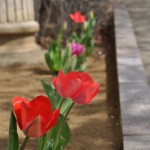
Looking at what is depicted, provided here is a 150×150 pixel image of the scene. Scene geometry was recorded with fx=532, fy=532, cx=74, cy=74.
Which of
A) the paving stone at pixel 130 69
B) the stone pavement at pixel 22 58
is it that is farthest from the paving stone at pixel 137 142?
the stone pavement at pixel 22 58

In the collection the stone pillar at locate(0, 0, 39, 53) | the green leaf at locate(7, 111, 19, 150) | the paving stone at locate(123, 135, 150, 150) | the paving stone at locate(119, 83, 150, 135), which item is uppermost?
the green leaf at locate(7, 111, 19, 150)

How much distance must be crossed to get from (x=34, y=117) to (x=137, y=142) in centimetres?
101

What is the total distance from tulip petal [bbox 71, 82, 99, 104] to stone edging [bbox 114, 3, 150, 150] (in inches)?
31.6

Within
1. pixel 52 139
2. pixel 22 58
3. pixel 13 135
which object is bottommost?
pixel 22 58

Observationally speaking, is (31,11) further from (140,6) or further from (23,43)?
(140,6)

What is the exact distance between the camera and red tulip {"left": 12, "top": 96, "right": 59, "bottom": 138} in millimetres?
1558

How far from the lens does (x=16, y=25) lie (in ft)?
16.8

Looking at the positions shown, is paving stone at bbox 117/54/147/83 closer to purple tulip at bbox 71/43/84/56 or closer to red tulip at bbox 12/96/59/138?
purple tulip at bbox 71/43/84/56

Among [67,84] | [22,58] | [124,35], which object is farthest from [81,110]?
[124,35]

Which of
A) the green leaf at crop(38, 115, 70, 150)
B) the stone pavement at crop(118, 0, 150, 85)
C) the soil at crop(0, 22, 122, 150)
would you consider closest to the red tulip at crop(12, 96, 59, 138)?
the green leaf at crop(38, 115, 70, 150)

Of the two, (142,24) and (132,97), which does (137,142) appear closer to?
(132,97)

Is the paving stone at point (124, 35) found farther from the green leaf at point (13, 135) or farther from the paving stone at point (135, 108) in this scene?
the green leaf at point (13, 135)

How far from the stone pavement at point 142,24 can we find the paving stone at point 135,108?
1.07m

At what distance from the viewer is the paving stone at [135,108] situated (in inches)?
106
